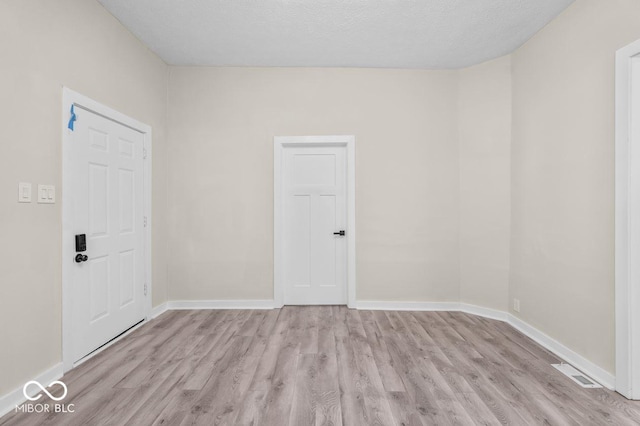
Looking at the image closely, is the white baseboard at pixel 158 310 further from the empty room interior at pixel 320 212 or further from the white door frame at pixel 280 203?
the white door frame at pixel 280 203

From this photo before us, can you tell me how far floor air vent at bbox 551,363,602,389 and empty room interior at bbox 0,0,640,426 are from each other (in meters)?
0.01

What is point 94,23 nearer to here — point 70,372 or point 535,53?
point 70,372

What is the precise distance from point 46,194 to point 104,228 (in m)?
0.66

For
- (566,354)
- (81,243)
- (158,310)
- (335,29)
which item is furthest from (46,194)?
(566,354)

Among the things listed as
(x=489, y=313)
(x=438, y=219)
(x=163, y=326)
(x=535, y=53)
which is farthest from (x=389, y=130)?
(x=163, y=326)

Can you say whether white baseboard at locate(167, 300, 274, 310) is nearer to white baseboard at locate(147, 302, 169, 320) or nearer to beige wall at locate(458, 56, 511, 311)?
white baseboard at locate(147, 302, 169, 320)

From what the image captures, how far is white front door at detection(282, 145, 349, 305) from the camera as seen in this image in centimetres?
399

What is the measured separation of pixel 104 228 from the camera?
2781 mm

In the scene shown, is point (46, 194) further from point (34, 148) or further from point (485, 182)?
point (485, 182)

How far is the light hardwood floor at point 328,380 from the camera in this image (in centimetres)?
185

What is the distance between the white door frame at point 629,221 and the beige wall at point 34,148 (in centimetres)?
395

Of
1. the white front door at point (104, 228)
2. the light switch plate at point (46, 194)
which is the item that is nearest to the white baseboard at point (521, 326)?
the white front door at point (104, 228)

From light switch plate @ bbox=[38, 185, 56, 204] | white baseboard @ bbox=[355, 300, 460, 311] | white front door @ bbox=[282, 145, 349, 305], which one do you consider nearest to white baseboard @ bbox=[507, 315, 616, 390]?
white baseboard @ bbox=[355, 300, 460, 311]

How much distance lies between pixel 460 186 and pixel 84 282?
3.96m
